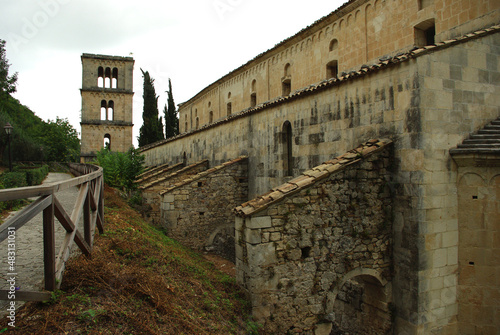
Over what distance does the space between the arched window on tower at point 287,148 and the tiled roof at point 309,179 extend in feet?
12.0

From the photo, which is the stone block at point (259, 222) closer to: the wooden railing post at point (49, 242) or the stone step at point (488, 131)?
the wooden railing post at point (49, 242)

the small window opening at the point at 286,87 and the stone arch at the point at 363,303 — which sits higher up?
the small window opening at the point at 286,87

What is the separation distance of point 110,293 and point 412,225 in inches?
222

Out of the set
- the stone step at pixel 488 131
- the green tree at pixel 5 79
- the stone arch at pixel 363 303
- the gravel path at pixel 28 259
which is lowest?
the stone arch at pixel 363 303

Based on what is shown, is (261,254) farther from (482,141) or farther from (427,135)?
(482,141)

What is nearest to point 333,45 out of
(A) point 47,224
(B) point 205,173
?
(B) point 205,173

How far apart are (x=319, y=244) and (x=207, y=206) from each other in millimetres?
6856

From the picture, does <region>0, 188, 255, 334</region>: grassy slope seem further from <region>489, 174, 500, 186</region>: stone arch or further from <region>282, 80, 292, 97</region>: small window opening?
<region>282, 80, 292, 97</region>: small window opening

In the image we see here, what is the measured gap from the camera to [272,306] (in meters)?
6.27

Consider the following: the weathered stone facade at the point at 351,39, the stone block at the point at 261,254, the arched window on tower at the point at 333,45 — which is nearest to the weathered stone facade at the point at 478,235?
the stone block at the point at 261,254

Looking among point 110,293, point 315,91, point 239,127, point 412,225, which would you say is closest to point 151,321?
point 110,293

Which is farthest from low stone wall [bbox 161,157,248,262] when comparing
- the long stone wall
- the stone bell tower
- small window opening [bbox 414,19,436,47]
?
the stone bell tower

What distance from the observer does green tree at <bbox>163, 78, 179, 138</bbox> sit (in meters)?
40.0

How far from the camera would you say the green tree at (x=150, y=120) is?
38.4m
